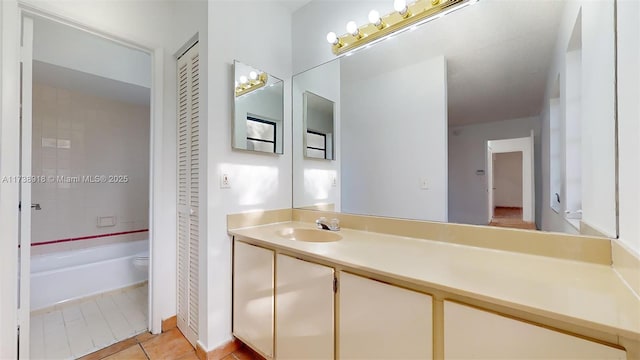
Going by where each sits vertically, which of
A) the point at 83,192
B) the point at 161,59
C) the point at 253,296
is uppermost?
the point at 161,59

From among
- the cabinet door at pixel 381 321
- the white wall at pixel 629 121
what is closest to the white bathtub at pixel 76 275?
the cabinet door at pixel 381 321

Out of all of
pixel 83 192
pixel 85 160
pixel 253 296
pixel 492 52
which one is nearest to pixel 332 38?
pixel 492 52

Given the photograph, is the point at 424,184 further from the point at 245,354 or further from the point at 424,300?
the point at 245,354

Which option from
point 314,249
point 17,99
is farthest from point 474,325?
point 17,99

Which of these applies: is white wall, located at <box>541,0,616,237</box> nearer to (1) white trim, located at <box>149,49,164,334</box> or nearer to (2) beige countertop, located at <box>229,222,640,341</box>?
(2) beige countertop, located at <box>229,222,640,341</box>

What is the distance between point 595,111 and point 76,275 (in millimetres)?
3699

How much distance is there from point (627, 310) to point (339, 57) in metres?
1.80

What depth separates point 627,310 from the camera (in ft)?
2.02

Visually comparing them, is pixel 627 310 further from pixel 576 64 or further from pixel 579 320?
pixel 576 64

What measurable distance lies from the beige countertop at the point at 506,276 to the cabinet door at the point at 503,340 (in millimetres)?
57

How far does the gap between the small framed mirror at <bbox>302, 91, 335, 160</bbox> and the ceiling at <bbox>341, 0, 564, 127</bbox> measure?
65 centimetres

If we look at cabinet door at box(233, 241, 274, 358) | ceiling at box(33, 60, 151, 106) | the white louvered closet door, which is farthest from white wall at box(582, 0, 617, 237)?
ceiling at box(33, 60, 151, 106)

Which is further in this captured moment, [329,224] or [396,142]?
[329,224]

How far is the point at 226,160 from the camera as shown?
1619mm
